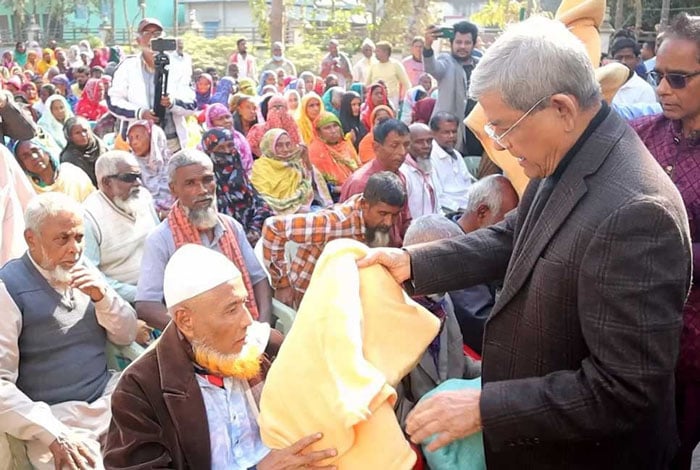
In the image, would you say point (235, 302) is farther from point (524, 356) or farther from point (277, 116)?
point (277, 116)

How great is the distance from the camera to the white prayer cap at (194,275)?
2254 millimetres

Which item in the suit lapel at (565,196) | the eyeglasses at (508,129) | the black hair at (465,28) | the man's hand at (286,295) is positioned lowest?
the man's hand at (286,295)

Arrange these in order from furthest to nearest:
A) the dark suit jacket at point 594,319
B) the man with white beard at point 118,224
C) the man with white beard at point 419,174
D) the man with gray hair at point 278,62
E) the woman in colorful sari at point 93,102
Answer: the man with gray hair at point 278,62, the woman in colorful sari at point 93,102, the man with white beard at point 419,174, the man with white beard at point 118,224, the dark suit jacket at point 594,319

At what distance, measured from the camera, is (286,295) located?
163 inches

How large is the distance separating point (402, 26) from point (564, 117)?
2469cm

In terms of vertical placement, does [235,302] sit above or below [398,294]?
below

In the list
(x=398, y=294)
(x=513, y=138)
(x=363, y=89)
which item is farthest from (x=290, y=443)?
(x=363, y=89)

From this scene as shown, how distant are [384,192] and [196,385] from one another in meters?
1.92

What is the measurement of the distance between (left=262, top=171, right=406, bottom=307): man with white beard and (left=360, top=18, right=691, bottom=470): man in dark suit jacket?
2145 millimetres

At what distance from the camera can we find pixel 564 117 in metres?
1.55

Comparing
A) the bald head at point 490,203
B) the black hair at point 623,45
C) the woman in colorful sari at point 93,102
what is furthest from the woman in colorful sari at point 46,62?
the bald head at point 490,203

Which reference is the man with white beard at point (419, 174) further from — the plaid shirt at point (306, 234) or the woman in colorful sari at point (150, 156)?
the woman in colorful sari at point (150, 156)

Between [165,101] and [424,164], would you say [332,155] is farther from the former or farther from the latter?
[165,101]

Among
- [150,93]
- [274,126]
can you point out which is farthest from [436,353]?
[274,126]
